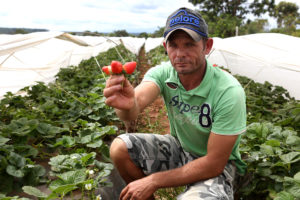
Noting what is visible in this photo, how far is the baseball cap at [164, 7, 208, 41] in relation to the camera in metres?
1.73

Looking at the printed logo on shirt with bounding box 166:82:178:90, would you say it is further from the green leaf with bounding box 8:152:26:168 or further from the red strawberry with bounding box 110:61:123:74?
the green leaf with bounding box 8:152:26:168

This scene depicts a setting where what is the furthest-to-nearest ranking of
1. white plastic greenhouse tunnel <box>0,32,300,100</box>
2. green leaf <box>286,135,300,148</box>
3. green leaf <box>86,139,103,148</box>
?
1. white plastic greenhouse tunnel <box>0,32,300,100</box>
2. green leaf <box>86,139,103,148</box>
3. green leaf <box>286,135,300,148</box>

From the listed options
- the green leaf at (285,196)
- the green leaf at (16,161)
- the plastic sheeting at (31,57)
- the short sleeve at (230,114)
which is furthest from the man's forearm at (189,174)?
the plastic sheeting at (31,57)

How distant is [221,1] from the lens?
2484 centimetres

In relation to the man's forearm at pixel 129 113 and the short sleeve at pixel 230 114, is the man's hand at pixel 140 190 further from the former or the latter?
the short sleeve at pixel 230 114

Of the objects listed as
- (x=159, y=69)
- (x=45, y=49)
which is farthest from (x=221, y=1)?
(x=159, y=69)

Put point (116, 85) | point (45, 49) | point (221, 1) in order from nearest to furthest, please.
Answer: point (116, 85) → point (45, 49) → point (221, 1)

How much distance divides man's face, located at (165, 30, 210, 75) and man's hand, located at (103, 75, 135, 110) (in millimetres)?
445

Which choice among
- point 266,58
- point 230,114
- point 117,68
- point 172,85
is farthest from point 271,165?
point 266,58

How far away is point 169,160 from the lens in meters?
2.21

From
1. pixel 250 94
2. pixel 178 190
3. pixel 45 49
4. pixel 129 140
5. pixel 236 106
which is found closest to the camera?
pixel 236 106

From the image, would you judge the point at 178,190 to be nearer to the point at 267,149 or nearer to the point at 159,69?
the point at 267,149

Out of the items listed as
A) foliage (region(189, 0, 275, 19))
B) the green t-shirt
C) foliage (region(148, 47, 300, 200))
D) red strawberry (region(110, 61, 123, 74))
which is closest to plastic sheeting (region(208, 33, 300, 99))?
foliage (region(148, 47, 300, 200))

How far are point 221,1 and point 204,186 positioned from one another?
26.1 meters
